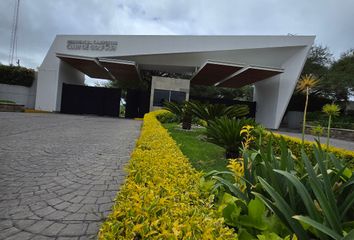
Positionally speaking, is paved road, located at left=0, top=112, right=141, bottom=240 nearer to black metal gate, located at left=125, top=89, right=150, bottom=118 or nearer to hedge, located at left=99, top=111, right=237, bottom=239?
hedge, located at left=99, top=111, right=237, bottom=239

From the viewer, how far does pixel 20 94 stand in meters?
23.2

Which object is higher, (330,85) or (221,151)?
(330,85)

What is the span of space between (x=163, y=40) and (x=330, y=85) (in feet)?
45.9

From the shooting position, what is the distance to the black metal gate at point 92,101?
23594 mm

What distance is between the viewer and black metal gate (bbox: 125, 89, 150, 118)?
25378 mm

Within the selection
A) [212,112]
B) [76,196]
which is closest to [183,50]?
[212,112]

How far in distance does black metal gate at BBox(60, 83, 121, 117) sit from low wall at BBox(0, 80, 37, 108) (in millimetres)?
2914

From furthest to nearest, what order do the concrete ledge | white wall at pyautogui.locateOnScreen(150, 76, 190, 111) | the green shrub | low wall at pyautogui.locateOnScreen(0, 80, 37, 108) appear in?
white wall at pyautogui.locateOnScreen(150, 76, 190, 111) < low wall at pyautogui.locateOnScreen(0, 80, 37, 108) < the concrete ledge < the green shrub

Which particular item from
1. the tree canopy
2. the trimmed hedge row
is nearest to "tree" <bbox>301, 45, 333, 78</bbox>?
the tree canopy

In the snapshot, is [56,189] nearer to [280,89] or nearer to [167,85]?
[167,85]

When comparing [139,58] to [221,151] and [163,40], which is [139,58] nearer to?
[163,40]

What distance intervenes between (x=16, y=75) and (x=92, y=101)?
623cm

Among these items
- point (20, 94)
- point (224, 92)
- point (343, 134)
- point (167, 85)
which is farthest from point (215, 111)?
point (224, 92)

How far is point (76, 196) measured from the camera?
352 cm
